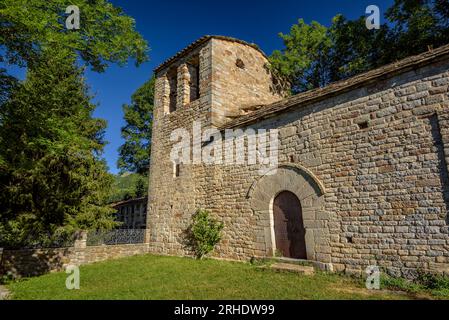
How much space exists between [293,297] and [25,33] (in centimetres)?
654

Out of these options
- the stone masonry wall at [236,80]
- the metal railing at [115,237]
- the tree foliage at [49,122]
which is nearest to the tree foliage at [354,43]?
the stone masonry wall at [236,80]

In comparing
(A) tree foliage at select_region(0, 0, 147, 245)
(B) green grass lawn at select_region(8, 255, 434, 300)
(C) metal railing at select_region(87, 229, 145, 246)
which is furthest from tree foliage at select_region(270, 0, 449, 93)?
(C) metal railing at select_region(87, 229, 145, 246)

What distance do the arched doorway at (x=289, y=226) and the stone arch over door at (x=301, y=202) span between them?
5.4 inches

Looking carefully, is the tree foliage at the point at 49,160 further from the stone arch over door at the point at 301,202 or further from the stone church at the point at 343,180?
the stone arch over door at the point at 301,202

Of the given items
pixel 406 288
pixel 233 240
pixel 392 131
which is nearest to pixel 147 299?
pixel 233 240

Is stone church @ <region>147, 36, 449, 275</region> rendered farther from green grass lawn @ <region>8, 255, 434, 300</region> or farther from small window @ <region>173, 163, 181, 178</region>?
green grass lawn @ <region>8, 255, 434, 300</region>

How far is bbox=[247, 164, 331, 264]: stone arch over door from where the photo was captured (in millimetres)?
5832

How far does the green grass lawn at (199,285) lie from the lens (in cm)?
423

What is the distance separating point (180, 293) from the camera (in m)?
4.42

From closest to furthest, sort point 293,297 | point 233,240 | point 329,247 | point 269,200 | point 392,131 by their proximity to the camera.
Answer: point 293,297 < point 392,131 < point 329,247 < point 269,200 < point 233,240

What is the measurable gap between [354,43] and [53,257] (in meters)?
15.7

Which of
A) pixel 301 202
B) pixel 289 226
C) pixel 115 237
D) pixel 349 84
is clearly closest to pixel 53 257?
pixel 115 237

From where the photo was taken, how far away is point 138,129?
19234 mm

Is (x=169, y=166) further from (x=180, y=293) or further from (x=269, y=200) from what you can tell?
(x=180, y=293)
